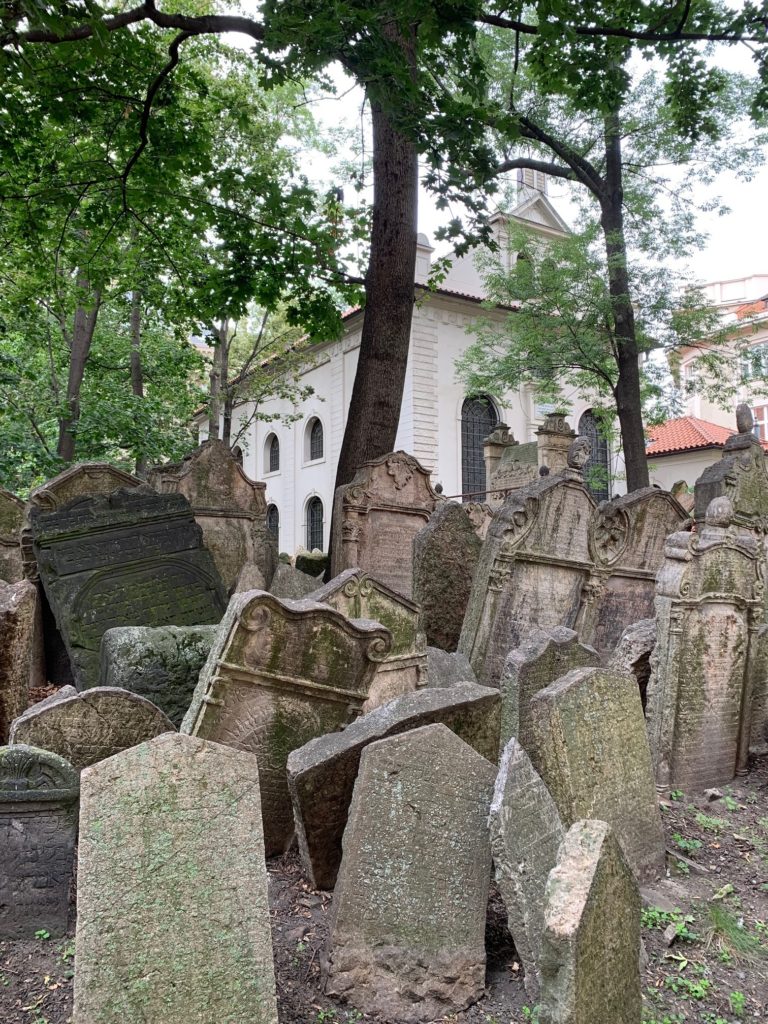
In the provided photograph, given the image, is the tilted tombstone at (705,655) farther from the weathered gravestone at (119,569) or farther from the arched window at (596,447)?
the arched window at (596,447)

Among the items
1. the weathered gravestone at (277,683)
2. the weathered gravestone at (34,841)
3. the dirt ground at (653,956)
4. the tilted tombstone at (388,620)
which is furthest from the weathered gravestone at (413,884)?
the tilted tombstone at (388,620)

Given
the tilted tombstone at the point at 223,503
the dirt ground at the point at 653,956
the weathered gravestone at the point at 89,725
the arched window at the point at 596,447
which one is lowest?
the dirt ground at the point at 653,956

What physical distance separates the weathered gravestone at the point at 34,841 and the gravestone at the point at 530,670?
217cm

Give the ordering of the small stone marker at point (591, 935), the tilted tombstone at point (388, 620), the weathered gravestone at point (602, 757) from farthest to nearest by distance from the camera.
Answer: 1. the tilted tombstone at point (388, 620)
2. the weathered gravestone at point (602, 757)
3. the small stone marker at point (591, 935)

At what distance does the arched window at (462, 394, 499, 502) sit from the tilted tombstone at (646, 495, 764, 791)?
19.5 metres

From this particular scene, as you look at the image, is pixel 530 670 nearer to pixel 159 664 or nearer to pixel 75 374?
pixel 159 664

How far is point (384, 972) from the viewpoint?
265cm

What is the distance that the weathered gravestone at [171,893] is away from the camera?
2.15 metres

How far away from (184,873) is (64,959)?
0.92 metres

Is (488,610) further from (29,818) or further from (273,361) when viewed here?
(273,361)

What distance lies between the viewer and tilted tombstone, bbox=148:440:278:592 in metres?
8.54

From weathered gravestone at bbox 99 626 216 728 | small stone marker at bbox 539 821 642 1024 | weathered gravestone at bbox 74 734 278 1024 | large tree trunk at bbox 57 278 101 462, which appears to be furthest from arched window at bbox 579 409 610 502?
weathered gravestone at bbox 74 734 278 1024

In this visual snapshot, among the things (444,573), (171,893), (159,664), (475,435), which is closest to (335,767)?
(171,893)

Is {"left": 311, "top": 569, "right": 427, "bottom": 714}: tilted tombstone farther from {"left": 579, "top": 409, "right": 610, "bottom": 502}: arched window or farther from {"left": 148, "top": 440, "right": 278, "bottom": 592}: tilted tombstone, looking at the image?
{"left": 579, "top": 409, "right": 610, "bottom": 502}: arched window
